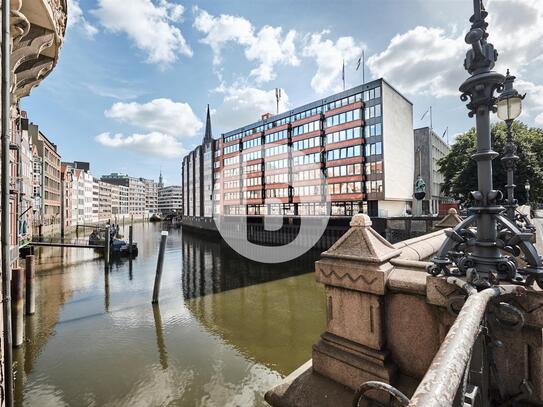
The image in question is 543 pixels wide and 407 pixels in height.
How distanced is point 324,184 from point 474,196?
155 ft

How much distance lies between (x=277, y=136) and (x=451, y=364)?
189ft

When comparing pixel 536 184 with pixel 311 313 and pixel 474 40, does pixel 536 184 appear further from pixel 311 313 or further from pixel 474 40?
pixel 474 40

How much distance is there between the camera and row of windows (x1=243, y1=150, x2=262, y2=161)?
6031 cm

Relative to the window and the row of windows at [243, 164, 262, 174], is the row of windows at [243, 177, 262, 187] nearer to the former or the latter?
the row of windows at [243, 164, 262, 174]

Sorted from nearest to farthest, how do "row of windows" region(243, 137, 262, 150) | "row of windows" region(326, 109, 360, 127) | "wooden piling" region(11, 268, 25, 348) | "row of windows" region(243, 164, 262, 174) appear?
"wooden piling" region(11, 268, 25, 348)
"row of windows" region(326, 109, 360, 127)
"row of windows" region(243, 164, 262, 174)
"row of windows" region(243, 137, 262, 150)

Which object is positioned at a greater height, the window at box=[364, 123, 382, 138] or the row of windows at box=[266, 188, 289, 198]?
the window at box=[364, 123, 382, 138]

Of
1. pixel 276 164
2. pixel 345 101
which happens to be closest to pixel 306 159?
pixel 276 164

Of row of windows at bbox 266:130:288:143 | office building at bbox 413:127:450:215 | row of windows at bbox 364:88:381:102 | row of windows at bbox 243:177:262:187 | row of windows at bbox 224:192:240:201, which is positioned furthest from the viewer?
row of windows at bbox 224:192:240:201

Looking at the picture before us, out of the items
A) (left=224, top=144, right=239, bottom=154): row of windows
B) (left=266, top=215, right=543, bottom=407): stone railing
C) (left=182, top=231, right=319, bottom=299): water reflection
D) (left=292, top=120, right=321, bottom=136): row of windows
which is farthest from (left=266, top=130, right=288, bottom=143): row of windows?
(left=266, top=215, right=543, bottom=407): stone railing

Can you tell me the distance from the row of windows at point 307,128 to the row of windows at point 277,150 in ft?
10.3

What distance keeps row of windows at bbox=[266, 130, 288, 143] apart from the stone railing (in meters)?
54.0

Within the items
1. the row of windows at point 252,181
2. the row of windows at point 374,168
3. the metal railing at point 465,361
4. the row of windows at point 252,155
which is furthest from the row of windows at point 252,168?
the metal railing at point 465,361

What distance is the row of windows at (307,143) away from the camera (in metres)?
50.4

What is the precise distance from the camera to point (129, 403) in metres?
8.16
